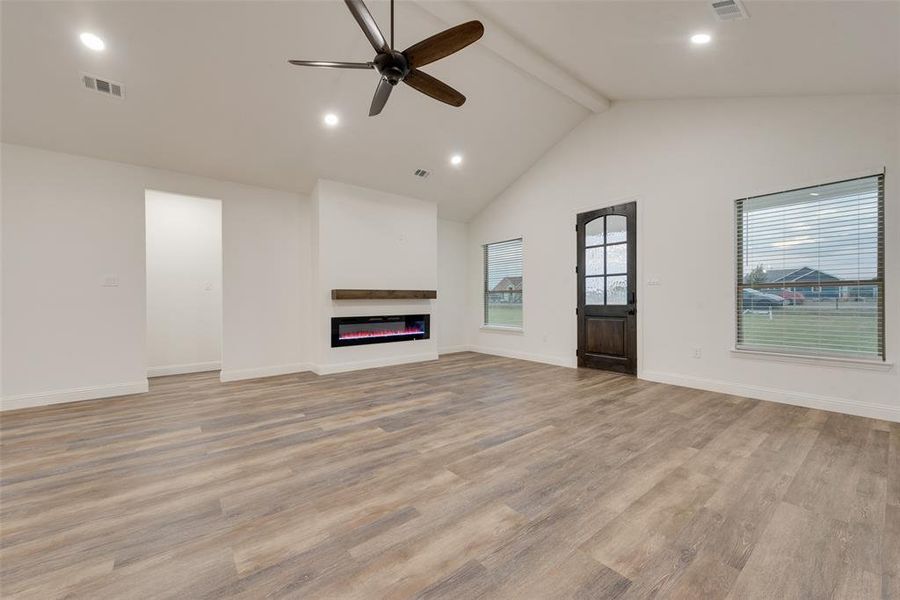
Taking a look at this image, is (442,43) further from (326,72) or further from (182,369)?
(182,369)

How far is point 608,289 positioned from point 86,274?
6570 mm

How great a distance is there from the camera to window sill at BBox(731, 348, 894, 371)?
3.23 meters

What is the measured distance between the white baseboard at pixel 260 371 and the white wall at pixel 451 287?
2698 mm

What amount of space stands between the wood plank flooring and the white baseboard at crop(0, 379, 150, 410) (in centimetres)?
40

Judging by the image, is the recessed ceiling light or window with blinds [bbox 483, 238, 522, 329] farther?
window with blinds [bbox 483, 238, 522, 329]

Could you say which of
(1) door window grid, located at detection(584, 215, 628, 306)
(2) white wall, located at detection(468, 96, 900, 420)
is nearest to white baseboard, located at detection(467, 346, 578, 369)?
(2) white wall, located at detection(468, 96, 900, 420)

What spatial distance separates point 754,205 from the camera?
3.97 metres

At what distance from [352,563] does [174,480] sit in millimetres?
1485

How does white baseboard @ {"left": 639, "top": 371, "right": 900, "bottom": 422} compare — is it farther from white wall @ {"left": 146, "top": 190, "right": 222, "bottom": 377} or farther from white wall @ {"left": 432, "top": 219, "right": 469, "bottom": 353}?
white wall @ {"left": 146, "top": 190, "right": 222, "bottom": 377}

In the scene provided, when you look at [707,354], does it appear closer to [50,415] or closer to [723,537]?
[723,537]

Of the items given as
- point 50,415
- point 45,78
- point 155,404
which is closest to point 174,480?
point 155,404

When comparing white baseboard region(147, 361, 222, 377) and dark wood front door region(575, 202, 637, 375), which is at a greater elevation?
dark wood front door region(575, 202, 637, 375)

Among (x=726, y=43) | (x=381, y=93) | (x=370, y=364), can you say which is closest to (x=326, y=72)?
(x=381, y=93)

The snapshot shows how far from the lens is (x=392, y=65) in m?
2.58
